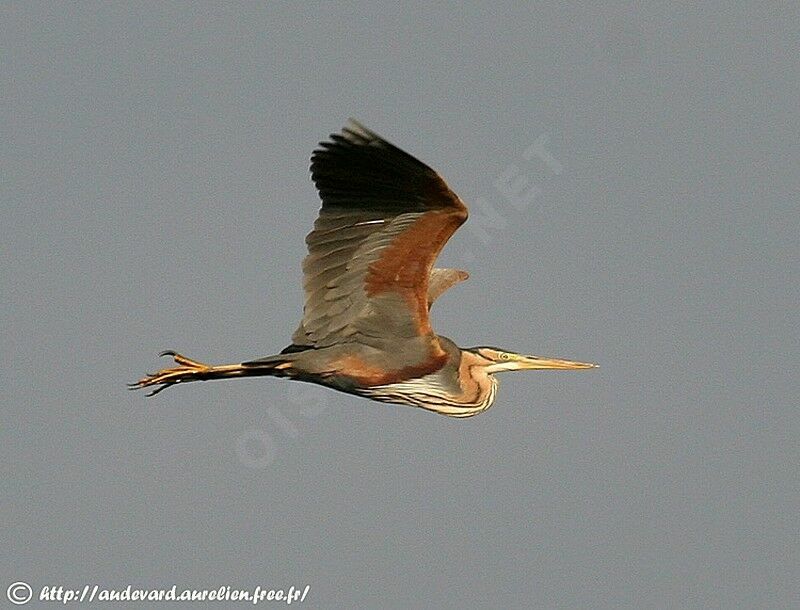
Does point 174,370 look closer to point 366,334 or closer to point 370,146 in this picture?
point 366,334

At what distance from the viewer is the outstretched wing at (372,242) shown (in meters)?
12.5

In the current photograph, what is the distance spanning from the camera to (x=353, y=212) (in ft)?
42.3

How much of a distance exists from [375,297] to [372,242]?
55cm

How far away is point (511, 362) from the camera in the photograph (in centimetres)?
1468

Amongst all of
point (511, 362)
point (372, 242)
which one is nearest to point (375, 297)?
point (372, 242)

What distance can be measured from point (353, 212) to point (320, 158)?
0.53m

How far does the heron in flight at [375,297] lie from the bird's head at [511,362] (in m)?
0.01

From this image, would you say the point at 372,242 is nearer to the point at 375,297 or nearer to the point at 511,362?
the point at 375,297

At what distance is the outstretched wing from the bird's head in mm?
992

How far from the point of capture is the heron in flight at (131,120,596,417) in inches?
Result: 494

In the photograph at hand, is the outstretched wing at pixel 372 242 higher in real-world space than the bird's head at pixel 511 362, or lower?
higher

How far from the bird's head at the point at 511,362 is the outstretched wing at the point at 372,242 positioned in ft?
3.25

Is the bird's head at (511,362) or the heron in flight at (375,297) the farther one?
the bird's head at (511,362)

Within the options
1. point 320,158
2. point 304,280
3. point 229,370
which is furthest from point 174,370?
point 320,158
